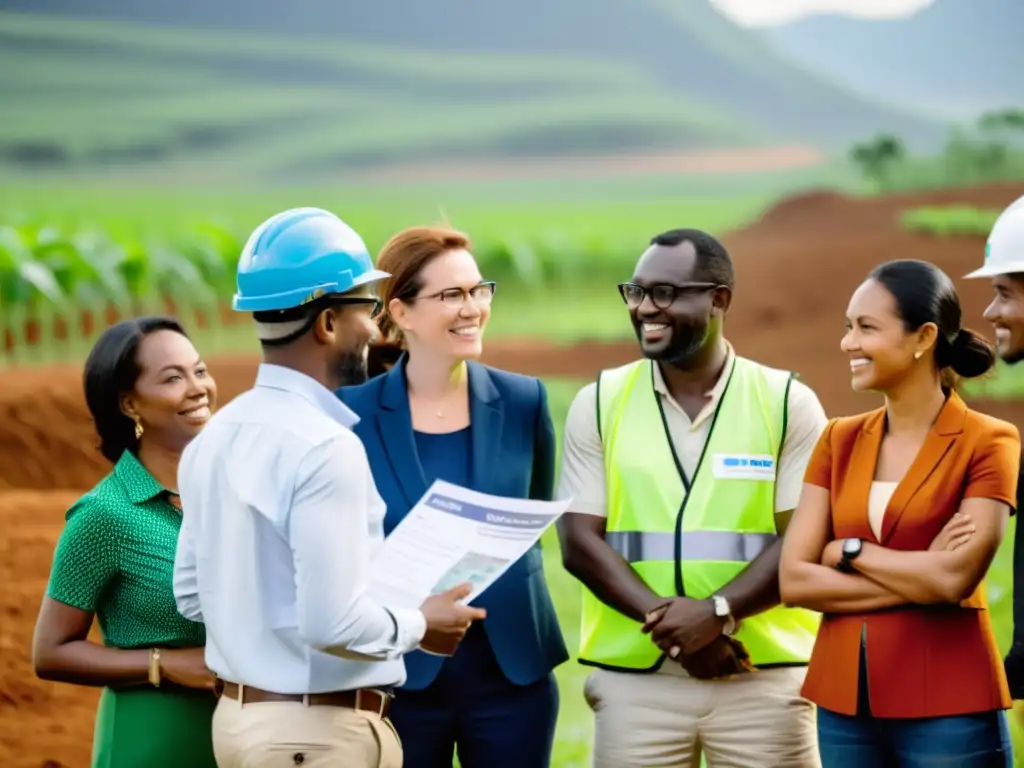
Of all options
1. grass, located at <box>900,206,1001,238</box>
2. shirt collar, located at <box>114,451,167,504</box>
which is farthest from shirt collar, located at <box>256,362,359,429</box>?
grass, located at <box>900,206,1001,238</box>

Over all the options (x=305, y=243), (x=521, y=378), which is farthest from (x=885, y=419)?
(x=305, y=243)

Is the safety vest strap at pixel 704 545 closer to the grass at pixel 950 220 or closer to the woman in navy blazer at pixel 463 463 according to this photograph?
the woman in navy blazer at pixel 463 463

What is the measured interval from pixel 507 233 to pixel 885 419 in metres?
21.4

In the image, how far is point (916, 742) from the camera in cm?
358

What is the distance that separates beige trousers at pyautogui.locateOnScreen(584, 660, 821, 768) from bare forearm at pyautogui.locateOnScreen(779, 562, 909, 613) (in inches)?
15.7

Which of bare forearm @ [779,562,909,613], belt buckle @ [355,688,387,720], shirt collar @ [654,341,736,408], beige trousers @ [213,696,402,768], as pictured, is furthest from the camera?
shirt collar @ [654,341,736,408]

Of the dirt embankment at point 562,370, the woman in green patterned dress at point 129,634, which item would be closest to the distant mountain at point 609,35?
the dirt embankment at point 562,370

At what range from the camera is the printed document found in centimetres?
349

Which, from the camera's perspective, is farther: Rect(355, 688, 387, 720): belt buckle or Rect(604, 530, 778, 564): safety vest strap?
Rect(604, 530, 778, 564): safety vest strap

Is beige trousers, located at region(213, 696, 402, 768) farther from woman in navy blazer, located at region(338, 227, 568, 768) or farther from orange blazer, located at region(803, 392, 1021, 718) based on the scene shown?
orange blazer, located at region(803, 392, 1021, 718)

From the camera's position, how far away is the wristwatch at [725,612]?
3.98m

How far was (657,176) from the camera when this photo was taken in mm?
28484

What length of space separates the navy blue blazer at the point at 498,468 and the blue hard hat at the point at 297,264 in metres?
0.80

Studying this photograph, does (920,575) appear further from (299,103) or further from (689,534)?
(299,103)
